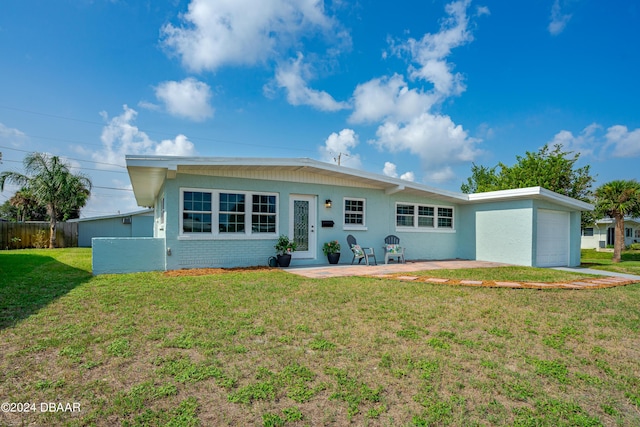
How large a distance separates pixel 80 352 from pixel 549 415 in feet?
13.5

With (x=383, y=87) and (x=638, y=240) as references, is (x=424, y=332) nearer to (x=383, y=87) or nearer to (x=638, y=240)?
(x=383, y=87)

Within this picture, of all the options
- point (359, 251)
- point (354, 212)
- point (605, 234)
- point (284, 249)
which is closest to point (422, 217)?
point (354, 212)

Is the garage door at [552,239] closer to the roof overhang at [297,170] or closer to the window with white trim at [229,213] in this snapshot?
the roof overhang at [297,170]

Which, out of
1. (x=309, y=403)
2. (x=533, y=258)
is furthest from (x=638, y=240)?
(x=309, y=403)

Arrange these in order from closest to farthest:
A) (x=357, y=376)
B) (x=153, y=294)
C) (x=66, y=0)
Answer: (x=357, y=376)
(x=153, y=294)
(x=66, y=0)

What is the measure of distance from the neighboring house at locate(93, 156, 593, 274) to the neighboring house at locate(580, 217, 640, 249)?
20.2m

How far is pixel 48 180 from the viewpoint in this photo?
19.2 metres

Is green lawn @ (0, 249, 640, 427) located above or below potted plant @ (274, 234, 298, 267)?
below

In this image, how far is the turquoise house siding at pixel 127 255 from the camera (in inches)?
321

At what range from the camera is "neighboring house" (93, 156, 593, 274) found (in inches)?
348

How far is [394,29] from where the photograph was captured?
12.0 metres

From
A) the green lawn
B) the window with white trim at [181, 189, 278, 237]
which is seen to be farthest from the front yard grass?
the window with white trim at [181, 189, 278, 237]

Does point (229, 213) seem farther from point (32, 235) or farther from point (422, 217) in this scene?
point (32, 235)

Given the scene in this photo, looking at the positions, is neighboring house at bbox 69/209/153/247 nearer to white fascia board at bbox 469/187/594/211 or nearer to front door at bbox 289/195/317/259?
front door at bbox 289/195/317/259
